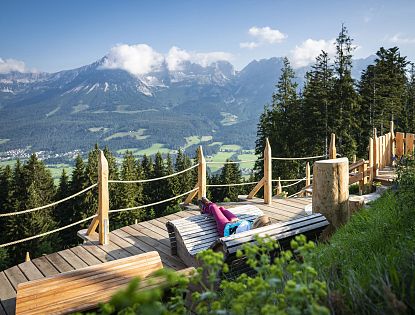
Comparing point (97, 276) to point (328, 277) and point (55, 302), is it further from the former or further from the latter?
point (328, 277)

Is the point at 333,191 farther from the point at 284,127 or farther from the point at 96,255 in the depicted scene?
the point at 284,127

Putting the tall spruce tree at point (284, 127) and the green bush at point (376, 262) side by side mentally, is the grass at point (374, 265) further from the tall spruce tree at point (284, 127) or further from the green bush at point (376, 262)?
the tall spruce tree at point (284, 127)

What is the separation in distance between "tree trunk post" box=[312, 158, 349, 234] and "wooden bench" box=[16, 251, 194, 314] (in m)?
2.39

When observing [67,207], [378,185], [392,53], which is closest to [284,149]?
[392,53]

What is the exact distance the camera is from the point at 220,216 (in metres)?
4.85

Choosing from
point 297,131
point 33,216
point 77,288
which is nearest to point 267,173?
point 77,288

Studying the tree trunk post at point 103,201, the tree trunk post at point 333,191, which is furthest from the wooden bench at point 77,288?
the tree trunk post at point 333,191

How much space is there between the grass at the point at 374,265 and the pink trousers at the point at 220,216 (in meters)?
1.42

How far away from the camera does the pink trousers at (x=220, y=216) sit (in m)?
4.74

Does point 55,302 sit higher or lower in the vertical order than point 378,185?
higher

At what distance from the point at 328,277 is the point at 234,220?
8.26 feet

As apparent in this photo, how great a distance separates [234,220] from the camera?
4.82 metres

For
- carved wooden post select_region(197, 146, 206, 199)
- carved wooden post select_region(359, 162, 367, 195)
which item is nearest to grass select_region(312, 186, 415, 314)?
carved wooden post select_region(197, 146, 206, 199)

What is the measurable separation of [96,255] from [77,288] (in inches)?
85.9
